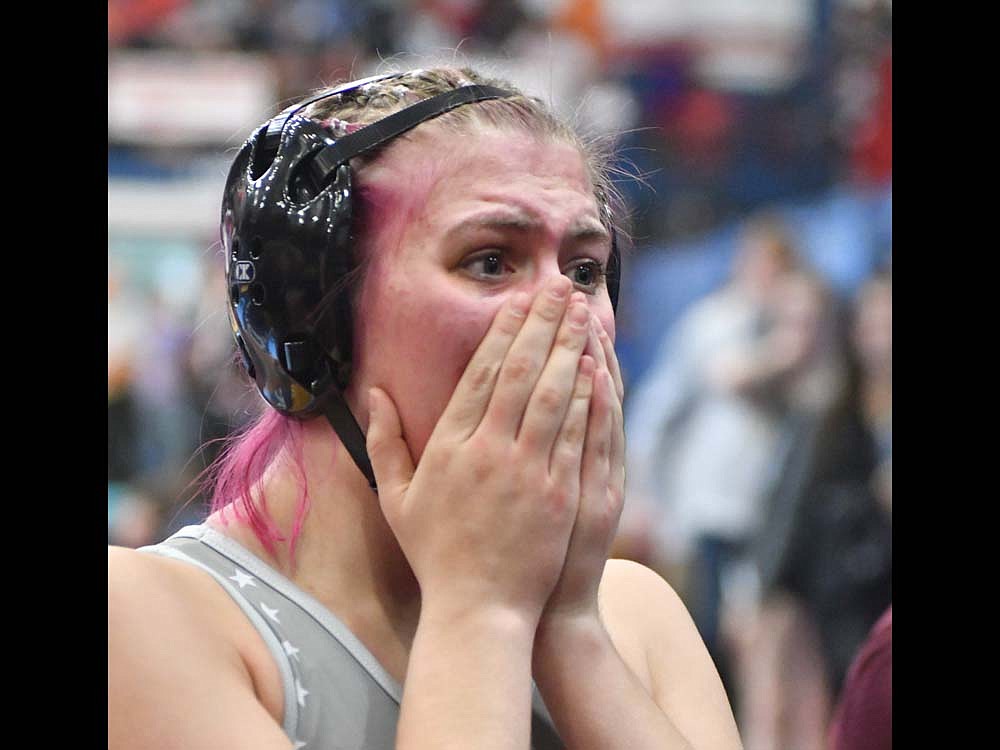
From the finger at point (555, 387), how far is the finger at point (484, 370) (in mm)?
49

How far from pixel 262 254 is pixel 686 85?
4840 mm

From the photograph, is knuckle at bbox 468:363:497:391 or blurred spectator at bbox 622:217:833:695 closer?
knuckle at bbox 468:363:497:391

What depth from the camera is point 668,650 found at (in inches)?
68.3

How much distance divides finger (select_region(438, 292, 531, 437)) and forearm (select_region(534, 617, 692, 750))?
261mm

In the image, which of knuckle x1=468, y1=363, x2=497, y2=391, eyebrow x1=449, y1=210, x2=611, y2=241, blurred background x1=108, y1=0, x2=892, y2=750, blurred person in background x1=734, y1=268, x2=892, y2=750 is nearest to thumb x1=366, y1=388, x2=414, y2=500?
knuckle x1=468, y1=363, x2=497, y2=391

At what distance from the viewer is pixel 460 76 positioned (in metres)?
1.65

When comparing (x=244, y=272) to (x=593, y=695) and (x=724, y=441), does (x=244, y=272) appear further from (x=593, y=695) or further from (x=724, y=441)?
(x=724, y=441)

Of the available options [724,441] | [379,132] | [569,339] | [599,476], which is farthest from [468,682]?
[724,441]

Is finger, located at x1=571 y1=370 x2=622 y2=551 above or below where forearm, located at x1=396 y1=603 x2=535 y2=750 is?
above

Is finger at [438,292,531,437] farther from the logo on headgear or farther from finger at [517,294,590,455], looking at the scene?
the logo on headgear

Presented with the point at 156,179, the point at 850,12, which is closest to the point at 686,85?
the point at 850,12

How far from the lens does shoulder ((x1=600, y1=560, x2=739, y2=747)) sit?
1.64 metres

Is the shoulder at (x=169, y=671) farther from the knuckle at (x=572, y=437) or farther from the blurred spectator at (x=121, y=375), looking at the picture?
the blurred spectator at (x=121, y=375)

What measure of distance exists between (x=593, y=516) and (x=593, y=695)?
200mm
